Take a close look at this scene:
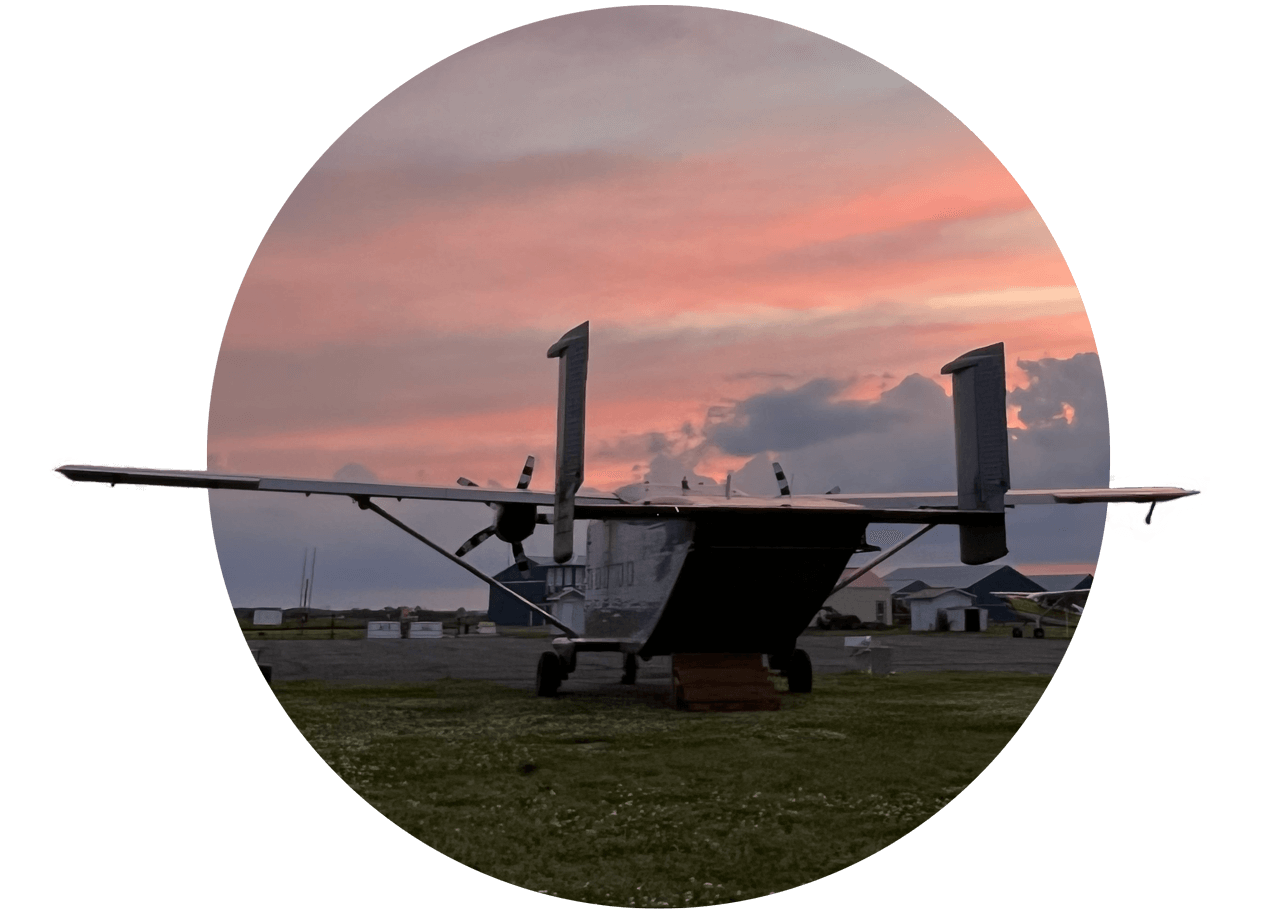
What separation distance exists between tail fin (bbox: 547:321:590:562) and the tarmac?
5684 mm

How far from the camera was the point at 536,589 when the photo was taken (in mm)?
17828

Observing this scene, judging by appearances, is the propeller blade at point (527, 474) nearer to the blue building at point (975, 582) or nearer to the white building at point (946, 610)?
the blue building at point (975, 582)

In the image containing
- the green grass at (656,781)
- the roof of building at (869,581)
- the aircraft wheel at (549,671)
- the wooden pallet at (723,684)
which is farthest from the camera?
the aircraft wheel at (549,671)

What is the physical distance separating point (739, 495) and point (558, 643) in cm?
573

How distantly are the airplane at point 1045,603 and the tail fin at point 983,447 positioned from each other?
6.74ft

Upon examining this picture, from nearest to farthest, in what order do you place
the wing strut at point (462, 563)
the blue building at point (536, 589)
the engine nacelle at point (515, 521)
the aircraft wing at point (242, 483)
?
the aircraft wing at point (242, 483)
the wing strut at point (462, 563)
the engine nacelle at point (515, 521)
the blue building at point (536, 589)

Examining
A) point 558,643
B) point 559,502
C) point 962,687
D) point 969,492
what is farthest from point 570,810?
point 962,687

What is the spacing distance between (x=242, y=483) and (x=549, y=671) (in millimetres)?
8108

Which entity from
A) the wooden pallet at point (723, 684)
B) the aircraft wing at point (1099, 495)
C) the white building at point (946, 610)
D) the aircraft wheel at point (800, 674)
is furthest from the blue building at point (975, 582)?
the aircraft wing at point (1099, 495)

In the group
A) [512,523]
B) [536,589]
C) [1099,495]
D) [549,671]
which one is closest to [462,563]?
[512,523]

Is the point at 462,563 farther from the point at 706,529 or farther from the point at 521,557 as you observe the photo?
the point at 706,529

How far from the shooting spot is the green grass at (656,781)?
1045 cm

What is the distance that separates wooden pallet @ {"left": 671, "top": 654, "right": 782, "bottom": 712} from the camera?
593 inches

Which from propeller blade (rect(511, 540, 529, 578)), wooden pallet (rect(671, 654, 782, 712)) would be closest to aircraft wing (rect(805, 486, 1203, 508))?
wooden pallet (rect(671, 654, 782, 712))
